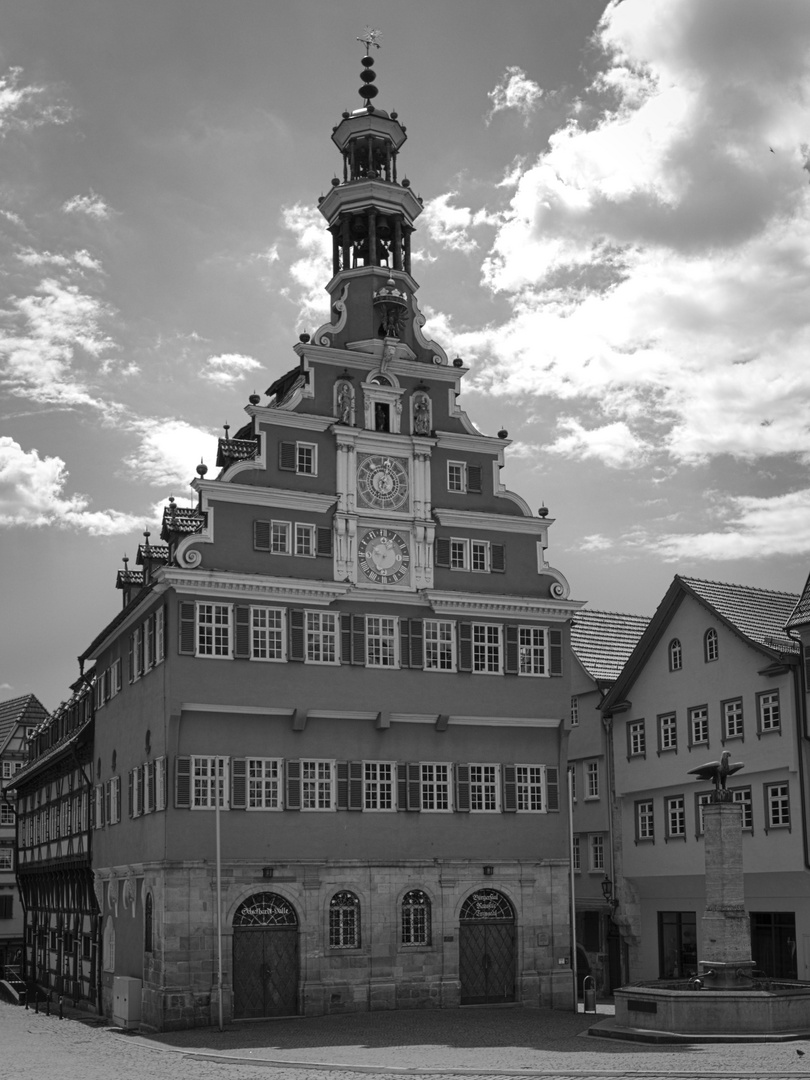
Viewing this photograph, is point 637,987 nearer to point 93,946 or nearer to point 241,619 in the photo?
point 241,619

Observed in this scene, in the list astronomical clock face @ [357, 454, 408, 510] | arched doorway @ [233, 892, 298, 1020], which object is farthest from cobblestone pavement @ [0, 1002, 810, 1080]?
astronomical clock face @ [357, 454, 408, 510]

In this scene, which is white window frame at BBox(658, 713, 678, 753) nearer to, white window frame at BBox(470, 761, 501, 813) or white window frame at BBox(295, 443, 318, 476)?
white window frame at BBox(470, 761, 501, 813)

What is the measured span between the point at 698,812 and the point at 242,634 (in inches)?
790

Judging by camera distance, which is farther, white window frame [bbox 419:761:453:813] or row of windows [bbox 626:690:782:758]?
row of windows [bbox 626:690:782:758]

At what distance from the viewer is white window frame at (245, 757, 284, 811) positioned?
44.5 metres

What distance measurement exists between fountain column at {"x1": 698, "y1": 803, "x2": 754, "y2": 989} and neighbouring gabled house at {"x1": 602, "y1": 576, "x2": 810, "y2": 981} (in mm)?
11578

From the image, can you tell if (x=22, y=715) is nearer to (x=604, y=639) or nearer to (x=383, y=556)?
(x=604, y=639)

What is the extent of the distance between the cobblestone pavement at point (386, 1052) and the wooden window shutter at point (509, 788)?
6.57 m

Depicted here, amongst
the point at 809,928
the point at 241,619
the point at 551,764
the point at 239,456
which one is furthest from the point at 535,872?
the point at 239,456

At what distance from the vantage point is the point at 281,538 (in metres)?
46.7

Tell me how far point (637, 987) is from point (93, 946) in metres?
25.7

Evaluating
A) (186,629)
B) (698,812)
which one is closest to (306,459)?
(186,629)

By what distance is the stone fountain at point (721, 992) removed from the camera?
110 ft

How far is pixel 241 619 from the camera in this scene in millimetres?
45219
